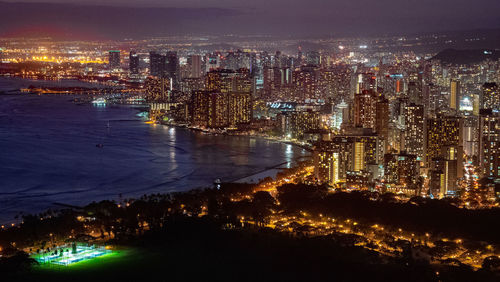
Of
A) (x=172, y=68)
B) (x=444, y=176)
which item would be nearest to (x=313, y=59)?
(x=172, y=68)

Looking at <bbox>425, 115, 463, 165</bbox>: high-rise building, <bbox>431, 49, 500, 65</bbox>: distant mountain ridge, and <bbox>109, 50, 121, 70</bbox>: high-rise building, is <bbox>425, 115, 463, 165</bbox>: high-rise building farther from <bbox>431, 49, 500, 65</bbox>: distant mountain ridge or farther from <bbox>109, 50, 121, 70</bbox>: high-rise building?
<bbox>109, 50, 121, 70</bbox>: high-rise building

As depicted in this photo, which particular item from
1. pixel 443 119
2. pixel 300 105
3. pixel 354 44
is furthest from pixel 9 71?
pixel 443 119

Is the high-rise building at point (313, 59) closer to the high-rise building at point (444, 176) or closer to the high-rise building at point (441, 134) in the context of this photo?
the high-rise building at point (441, 134)

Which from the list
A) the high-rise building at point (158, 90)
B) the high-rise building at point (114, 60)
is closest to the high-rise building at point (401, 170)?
the high-rise building at point (158, 90)

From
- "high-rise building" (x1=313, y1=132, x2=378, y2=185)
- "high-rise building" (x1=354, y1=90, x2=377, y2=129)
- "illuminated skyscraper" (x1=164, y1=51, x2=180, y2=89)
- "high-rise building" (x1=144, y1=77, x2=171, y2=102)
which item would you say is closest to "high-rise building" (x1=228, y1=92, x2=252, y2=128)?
"high-rise building" (x1=354, y1=90, x2=377, y2=129)

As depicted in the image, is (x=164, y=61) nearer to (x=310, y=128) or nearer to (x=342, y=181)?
(x=310, y=128)

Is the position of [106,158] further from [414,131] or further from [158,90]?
[158,90]
